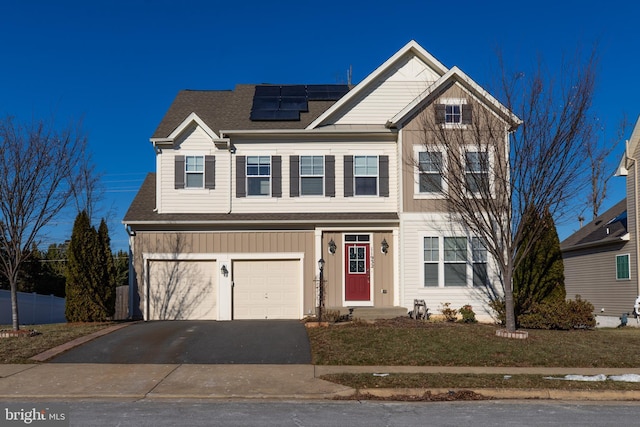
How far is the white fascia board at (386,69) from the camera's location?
68.9ft

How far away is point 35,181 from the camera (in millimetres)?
16688

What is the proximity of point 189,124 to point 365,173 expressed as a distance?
579 cm

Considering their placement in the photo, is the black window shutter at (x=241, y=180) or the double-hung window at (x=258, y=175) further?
the double-hung window at (x=258, y=175)

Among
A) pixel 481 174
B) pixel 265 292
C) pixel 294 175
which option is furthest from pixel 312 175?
pixel 481 174

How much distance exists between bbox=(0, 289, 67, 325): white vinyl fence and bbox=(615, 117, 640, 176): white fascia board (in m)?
23.1

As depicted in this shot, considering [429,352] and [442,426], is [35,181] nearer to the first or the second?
[429,352]

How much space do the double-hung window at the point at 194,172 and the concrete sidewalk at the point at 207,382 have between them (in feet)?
29.3

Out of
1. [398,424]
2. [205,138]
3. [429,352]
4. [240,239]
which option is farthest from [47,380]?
[205,138]

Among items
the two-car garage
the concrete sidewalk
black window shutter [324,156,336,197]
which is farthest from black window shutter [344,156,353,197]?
the concrete sidewalk

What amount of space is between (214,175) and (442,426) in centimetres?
1414

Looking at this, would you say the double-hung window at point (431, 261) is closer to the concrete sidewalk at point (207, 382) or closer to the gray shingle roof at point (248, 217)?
the gray shingle roof at point (248, 217)

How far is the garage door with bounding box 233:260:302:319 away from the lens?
20.6 m

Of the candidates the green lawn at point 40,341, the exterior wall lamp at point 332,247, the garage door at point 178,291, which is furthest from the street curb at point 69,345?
the exterior wall lamp at point 332,247

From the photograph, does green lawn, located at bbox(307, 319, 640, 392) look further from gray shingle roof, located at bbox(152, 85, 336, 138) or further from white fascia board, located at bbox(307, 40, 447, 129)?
gray shingle roof, located at bbox(152, 85, 336, 138)
